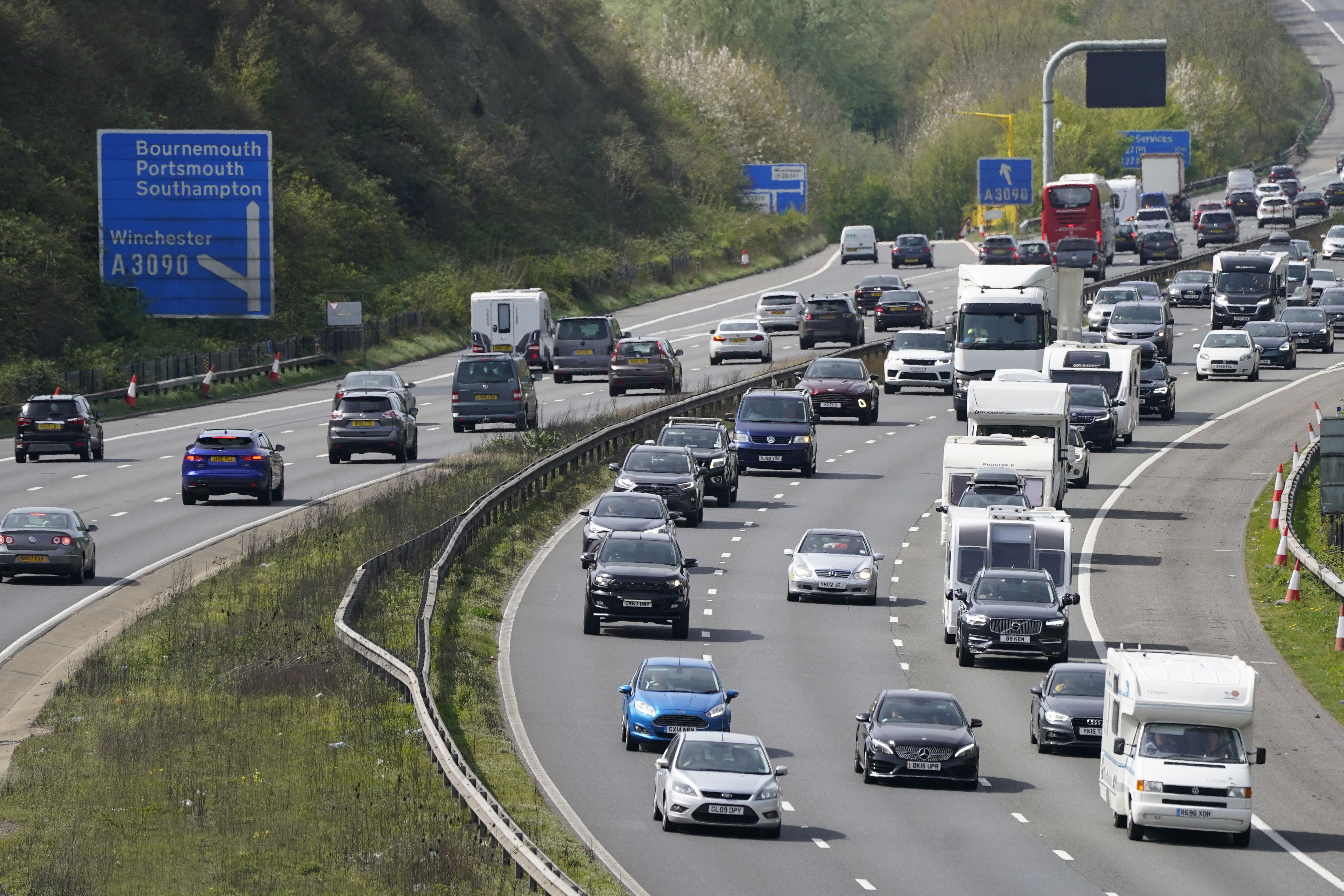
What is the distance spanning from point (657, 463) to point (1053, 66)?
60.4 ft

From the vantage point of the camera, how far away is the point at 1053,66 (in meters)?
56.6

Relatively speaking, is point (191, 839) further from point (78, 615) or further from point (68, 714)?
point (78, 615)

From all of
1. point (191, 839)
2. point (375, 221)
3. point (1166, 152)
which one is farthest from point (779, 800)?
point (1166, 152)

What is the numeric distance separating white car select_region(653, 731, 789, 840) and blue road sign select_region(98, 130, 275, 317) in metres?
49.1

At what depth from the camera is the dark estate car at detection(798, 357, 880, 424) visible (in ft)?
201

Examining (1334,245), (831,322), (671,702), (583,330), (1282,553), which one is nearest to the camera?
(671,702)

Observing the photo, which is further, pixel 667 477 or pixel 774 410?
pixel 774 410

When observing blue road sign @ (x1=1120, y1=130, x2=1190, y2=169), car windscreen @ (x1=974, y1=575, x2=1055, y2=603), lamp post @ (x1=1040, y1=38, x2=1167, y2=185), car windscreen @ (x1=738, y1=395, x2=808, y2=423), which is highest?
blue road sign @ (x1=1120, y1=130, x2=1190, y2=169)

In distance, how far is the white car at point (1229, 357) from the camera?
71.2m

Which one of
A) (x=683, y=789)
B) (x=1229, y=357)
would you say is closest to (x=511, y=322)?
(x=1229, y=357)

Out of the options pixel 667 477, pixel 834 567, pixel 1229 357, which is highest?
pixel 1229 357

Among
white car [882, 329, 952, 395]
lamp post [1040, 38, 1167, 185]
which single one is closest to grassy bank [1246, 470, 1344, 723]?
lamp post [1040, 38, 1167, 185]

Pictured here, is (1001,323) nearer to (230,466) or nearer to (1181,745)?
(230,466)

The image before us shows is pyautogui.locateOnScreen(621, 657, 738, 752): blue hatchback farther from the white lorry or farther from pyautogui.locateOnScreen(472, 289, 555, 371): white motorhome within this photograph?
pyautogui.locateOnScreen(472, 289, 555, 371): white motorhome
